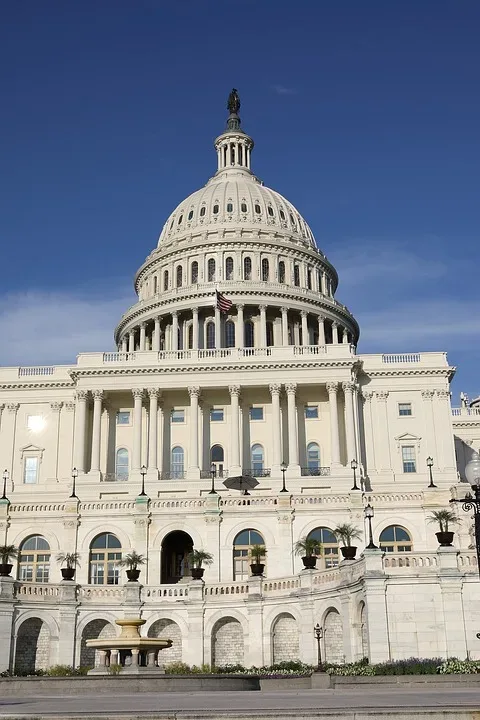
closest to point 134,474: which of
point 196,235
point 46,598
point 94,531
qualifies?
point 94,531

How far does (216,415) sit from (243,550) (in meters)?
33.6

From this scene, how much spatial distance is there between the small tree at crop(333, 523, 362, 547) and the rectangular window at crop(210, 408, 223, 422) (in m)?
34.3

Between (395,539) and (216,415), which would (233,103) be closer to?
(216,415)

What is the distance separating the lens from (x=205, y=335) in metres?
124

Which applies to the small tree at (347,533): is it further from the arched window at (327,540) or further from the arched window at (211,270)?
the arched window at (211,270)

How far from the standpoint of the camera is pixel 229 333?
12369cm

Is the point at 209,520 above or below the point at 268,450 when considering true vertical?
below

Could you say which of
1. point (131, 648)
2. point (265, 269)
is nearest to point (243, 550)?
point (131, 648)

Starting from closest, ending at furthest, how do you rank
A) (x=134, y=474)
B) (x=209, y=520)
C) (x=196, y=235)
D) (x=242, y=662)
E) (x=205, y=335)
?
(x=242, y=662)
(x=209, y=520)
(x=134, y=474)
(x=205, y=335)
(x=196, y=235)

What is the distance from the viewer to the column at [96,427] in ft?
304

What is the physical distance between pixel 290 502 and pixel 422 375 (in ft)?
122

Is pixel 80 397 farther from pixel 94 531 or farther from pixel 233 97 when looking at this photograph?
pixel 233 97

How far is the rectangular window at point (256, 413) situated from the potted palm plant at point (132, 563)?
1379 inches

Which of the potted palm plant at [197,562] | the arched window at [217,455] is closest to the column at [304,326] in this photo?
the arched window at [217,455]
